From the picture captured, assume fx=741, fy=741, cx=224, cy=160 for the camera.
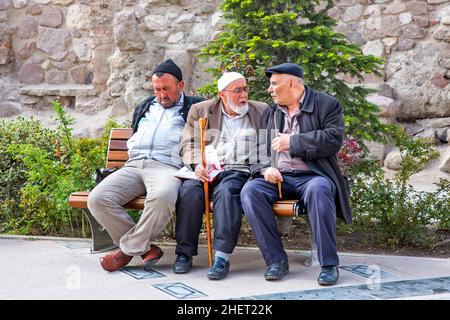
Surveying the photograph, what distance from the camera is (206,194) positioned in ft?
15.8

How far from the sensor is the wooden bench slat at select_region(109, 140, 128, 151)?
5.64 metres

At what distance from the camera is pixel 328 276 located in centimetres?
439

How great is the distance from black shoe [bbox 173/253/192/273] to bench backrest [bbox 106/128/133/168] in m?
1.10

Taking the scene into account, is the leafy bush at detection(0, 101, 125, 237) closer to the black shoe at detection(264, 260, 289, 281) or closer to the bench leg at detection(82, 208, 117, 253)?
the bench leg at detection(82, 208, 117, 253)

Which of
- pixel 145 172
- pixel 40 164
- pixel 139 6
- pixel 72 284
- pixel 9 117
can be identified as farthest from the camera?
pixel 9 117

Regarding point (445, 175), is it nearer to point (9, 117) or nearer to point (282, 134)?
point (282, 134)

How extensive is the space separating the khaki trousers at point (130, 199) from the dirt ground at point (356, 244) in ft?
3.10

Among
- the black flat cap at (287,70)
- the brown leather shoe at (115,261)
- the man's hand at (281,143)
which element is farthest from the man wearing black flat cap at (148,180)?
the black flat cap at (287,70)

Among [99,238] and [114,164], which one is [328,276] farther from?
[114,164]

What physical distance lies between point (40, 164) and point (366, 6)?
487 centimetres

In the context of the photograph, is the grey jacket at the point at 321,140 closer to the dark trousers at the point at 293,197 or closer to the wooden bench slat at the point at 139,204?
the dark trousers at the point at 293,197

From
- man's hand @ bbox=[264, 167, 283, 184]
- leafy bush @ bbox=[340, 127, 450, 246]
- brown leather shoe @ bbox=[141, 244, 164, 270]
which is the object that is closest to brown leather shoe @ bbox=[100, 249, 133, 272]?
brown leather shoe @ bbox=[141, 244, 164, 270]

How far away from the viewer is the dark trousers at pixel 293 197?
14.6 ft
